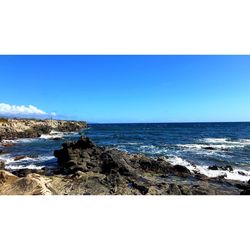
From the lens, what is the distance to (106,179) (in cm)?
746

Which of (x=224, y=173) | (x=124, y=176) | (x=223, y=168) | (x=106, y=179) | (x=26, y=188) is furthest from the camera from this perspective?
(x=223, y=168)

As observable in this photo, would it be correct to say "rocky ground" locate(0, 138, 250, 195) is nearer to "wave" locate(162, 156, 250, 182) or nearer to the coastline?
the coastline

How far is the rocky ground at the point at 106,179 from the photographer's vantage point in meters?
5.99

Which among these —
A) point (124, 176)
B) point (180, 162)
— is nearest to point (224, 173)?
point (180, 162)

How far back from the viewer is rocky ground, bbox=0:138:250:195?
599 centimetres

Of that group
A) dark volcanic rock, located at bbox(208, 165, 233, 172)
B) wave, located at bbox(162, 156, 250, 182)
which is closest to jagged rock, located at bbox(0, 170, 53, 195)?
wave, located at bbox(162, 156, 250, 182)

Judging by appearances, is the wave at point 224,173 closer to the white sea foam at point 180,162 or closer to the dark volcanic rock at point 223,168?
the white sea foam at point 180,162

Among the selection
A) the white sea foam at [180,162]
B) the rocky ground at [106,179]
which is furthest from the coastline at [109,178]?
the white sea foam at [180,162]

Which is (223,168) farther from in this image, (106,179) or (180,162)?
(106,179)
